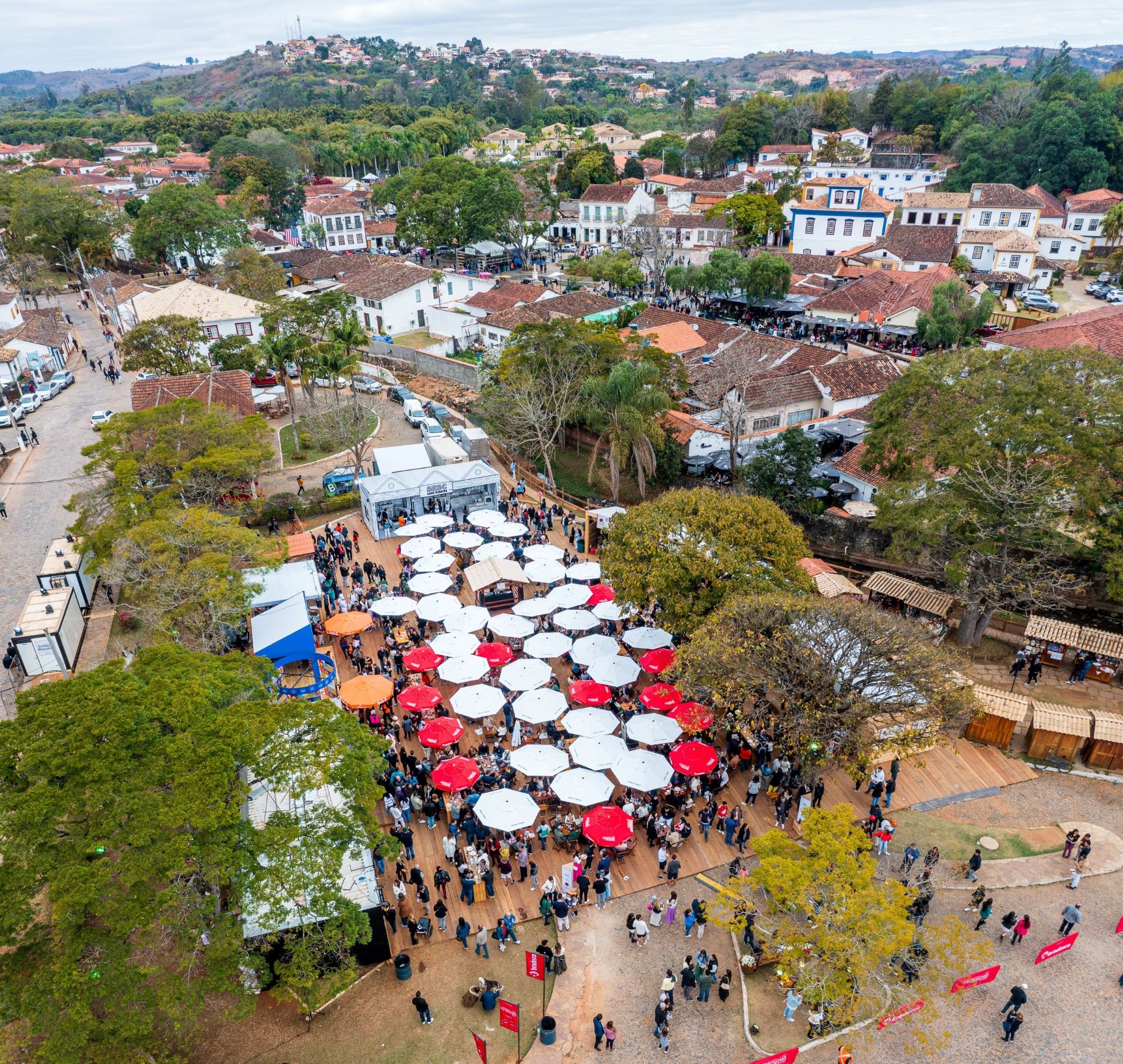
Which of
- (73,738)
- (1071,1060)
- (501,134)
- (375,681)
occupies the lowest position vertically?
(1071,1060)

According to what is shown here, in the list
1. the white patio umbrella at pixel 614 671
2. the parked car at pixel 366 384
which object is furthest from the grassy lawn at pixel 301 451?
the white patio umbrella at pixel 614 671

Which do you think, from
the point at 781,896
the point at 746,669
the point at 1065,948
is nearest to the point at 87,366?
the point at 746,669

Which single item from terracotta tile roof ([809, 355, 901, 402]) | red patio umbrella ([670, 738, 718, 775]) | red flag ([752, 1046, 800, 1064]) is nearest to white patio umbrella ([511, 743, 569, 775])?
red patio umbrella ([670, 738, 718, 775])

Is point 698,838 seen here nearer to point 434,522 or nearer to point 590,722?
point 590,722

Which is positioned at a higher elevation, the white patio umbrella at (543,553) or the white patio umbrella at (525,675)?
the white patio umbrella at (525,675)

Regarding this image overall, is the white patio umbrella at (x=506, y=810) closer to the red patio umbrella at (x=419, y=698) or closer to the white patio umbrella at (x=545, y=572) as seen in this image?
the red patio umbrella at (x=419, y=698)

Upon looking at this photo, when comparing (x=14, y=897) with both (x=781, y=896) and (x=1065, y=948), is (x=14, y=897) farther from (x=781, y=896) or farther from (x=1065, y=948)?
(x=1065, y=948)
